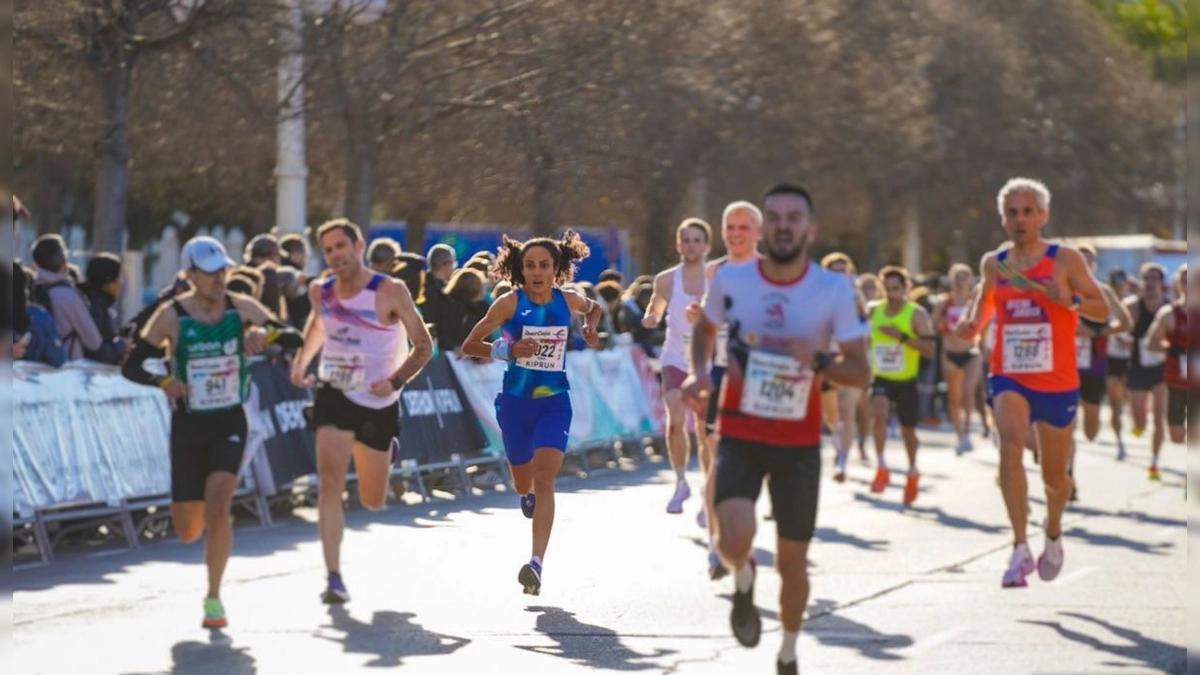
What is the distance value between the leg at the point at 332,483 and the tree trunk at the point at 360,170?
10232mm

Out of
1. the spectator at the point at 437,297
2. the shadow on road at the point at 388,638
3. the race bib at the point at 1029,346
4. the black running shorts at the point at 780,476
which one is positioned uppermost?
the spectator at the point at 437,297

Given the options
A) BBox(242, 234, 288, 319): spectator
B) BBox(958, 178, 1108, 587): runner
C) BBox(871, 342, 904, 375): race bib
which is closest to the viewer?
BBox(958, 178, 1108, 587): runner

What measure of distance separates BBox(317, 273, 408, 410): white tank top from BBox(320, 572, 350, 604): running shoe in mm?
903

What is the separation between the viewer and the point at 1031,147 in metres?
47.5

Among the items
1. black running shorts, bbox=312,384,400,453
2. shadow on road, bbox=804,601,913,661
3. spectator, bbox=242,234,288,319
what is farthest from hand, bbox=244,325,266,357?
spectator, bbox=242,234,288,319

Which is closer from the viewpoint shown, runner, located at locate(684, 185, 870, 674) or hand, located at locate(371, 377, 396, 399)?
runner, located at locate(684, 185, 870, 674)

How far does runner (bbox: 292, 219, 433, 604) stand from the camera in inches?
406

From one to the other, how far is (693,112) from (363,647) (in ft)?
69.4

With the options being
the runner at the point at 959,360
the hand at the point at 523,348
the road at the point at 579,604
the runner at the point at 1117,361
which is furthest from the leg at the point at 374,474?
the runner at the point at 1117,361

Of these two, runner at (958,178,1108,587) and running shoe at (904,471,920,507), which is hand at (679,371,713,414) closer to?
runner at (958,178,1108,587)

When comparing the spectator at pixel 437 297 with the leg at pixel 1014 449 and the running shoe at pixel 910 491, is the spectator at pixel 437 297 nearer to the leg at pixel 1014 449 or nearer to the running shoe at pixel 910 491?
the leg at pixel 1014 449

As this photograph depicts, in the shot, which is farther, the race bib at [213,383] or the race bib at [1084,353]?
the race bib at [1084,353]

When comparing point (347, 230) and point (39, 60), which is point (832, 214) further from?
point (347, 230)

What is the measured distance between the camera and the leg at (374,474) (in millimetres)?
10930
